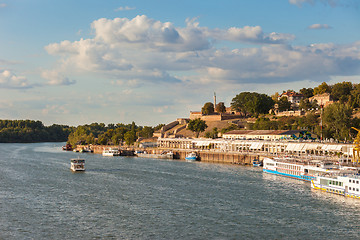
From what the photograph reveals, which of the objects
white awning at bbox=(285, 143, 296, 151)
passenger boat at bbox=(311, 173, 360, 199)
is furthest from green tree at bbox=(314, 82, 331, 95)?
passenger boat at bbox=(311, 173, 360, 199)

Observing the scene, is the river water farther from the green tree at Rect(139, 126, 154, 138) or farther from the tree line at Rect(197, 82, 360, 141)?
the green tree at Rect(139, 126, 154, 138)

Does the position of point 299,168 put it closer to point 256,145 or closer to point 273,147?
point 273,147

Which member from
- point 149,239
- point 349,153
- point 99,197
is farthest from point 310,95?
point 149,239

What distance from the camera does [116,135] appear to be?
7367 inches

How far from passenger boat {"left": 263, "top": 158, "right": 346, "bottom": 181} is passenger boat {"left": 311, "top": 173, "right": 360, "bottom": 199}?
9.89ft

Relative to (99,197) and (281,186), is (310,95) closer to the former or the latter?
(281,186)

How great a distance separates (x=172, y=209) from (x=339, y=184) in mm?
24705

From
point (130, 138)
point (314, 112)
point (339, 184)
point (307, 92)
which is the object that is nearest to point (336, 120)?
point (314, 112)

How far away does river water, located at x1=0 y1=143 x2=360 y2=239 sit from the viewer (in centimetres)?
3962

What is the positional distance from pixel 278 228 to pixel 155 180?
34.8 m

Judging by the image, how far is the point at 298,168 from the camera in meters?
76.3

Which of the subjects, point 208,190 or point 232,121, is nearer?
point 208,190

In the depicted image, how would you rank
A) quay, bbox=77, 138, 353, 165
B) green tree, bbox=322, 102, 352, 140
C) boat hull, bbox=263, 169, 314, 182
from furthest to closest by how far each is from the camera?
green tree, bbox=322, 102, 352, 140
quay, bbox=77, 138, 353, 165
boat hull, bbox=263, 169, 314, 182

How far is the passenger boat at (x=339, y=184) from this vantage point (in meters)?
56.2
